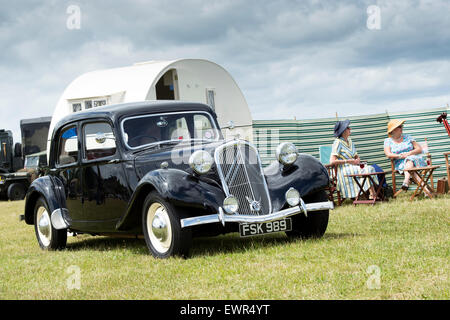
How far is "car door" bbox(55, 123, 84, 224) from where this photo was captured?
6.77m

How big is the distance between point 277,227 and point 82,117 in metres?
2.67

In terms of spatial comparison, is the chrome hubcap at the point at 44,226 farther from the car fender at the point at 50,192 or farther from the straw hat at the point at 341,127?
the straw hat at the point at 341,127

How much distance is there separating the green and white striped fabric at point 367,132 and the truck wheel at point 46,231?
A: 21.0 feet

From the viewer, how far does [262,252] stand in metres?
5.36

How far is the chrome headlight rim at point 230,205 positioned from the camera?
210 inches

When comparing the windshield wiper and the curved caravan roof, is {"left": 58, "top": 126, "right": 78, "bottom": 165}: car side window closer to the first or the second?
the windshield wiper

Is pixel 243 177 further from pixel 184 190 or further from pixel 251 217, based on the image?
pixel 184 190

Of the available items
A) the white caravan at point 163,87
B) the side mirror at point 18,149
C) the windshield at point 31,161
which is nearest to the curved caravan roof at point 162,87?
the white caravan at point 163,87

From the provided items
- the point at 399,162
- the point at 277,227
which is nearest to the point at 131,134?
the point at 277,227

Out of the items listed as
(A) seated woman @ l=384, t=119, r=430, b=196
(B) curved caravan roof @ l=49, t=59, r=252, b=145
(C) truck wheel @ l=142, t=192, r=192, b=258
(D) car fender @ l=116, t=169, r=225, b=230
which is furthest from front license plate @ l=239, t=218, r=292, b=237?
(B) curved caravan roof @ l=49, t=59, r=252, b=145

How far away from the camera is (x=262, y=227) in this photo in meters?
5.46

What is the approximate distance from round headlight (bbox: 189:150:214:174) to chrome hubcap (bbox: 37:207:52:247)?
102 inches

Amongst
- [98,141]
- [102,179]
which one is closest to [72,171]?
[102,179]
